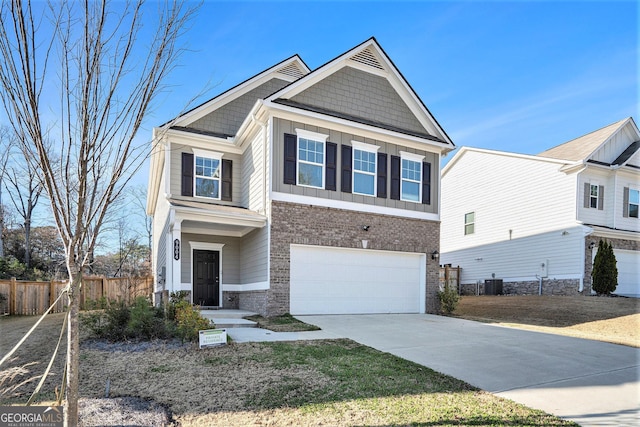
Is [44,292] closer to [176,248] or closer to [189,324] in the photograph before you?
[176,248]

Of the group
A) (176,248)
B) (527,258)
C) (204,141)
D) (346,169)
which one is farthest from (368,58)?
(527,258)

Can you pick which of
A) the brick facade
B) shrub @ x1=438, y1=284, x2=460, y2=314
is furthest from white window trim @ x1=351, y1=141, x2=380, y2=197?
shrub @ x1=438, y1=284, x2=460, y2=314

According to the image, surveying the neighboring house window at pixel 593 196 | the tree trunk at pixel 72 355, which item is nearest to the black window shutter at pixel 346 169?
the tree trunk at pixel 72 355

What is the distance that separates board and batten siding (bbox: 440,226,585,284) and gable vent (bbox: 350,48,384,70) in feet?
36.9

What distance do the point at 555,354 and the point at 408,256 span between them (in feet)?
23.6

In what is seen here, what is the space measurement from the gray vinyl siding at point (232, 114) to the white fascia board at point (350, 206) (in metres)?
4.54

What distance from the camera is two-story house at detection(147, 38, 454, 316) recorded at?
480 inches

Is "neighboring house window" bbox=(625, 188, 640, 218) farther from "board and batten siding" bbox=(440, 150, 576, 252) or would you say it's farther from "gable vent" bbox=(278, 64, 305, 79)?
"gable vent" bbox=(278, 64, 305, 79)

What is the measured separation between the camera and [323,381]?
5469 millimetres

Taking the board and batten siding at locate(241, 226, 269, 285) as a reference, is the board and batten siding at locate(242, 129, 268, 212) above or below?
above

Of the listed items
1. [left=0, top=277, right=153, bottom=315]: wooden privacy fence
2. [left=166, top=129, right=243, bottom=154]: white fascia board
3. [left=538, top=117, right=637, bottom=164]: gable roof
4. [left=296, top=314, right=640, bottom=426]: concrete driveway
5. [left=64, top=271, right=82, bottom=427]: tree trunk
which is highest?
[left=538, top=117, right=637, bottom=164]: gable roof

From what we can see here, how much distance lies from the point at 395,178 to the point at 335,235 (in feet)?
10.7

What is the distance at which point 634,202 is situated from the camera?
19.4 metres

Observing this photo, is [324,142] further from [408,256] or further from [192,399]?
[192,399]
